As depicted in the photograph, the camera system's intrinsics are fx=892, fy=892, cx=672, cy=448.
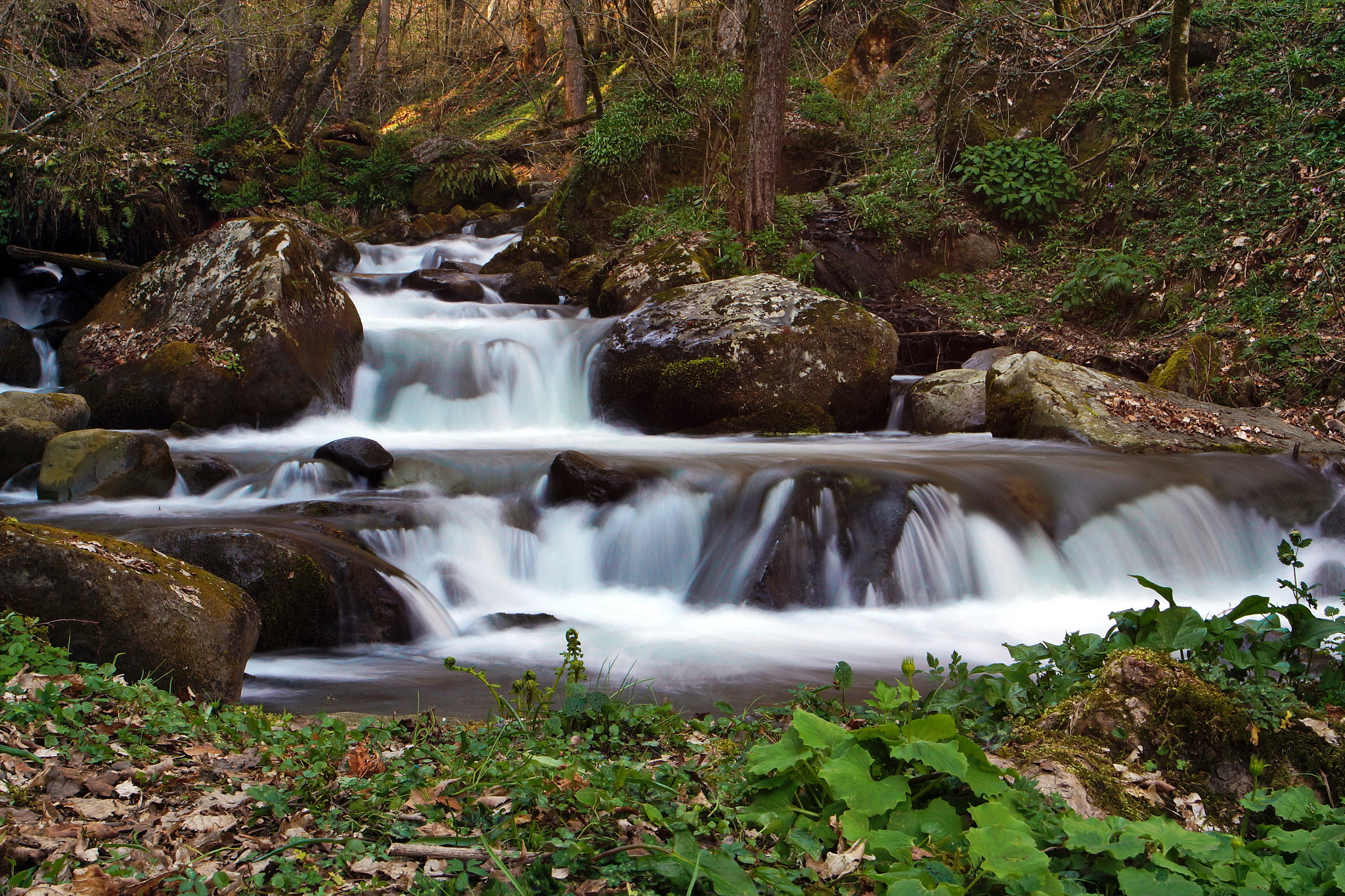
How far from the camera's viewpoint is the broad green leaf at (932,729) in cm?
216

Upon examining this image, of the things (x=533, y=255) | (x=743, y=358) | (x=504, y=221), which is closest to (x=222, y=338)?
(x=743, y=358)

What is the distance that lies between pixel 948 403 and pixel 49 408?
970 centimetres

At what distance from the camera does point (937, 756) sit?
6.73 ft

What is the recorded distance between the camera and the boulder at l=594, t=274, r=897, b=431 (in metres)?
10.5

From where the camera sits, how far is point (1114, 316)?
41.5 ft

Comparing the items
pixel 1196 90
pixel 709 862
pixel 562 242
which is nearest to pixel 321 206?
pixel 562 242

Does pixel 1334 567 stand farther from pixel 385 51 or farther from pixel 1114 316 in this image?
pixel 385 51

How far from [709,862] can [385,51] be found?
29637 mm

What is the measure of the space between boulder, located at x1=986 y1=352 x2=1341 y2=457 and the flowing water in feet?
1.25

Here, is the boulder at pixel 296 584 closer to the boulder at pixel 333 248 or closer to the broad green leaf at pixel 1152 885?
the broad green leaf at pixel 1152 885

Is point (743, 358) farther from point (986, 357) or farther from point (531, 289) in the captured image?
point (531, 289)

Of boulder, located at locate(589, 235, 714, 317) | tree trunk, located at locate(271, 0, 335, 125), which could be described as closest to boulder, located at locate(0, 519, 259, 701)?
boulder, located at locate(589, 235, 714, 317)

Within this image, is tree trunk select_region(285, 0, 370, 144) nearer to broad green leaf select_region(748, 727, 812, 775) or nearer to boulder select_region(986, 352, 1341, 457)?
boulder select_region(986, 352, 1341, 457)

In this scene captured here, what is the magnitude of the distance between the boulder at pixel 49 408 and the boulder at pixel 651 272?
6471mm
